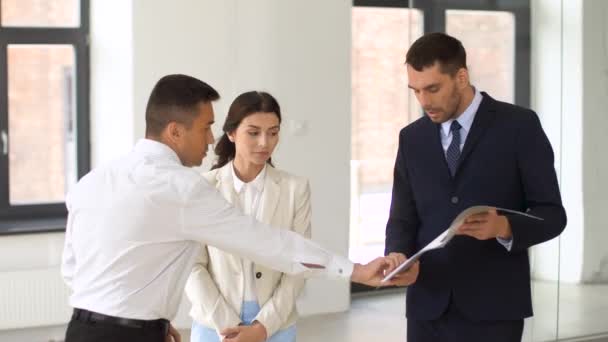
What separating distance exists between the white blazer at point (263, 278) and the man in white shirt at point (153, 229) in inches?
13.5

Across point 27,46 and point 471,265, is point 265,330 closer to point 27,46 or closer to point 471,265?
point 471,265

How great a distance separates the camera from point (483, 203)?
2.74 m

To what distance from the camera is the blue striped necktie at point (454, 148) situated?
2.80 meters

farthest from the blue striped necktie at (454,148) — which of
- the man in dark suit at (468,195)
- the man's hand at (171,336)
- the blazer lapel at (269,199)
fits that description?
the man's hand at (171,336)

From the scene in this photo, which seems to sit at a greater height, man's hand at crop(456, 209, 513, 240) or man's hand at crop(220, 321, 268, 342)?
man's hand at crop(456, 209, 513, 240)

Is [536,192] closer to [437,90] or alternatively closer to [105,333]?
[437,90]

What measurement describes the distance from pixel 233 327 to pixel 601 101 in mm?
3845

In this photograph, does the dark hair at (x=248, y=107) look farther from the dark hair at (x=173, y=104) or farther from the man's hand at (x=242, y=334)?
the man's hand at (x=242, y=334)

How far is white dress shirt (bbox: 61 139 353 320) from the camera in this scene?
2.42 metres

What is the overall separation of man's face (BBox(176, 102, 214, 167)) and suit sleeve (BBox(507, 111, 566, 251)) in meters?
0.82

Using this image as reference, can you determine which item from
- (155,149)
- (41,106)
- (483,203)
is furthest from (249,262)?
(41,106)

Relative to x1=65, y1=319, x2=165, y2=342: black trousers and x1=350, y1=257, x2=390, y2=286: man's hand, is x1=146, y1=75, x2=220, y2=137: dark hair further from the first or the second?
x1=350, y1=257, x2=390, y2=286: man's hand

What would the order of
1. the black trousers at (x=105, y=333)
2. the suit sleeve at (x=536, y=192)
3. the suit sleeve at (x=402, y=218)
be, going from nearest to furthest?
1. the black trousers at (x=105, y=333)
2. the suit sleeve at (x=536, y=192)
3. the suit sleeve at (x=402, y=218)

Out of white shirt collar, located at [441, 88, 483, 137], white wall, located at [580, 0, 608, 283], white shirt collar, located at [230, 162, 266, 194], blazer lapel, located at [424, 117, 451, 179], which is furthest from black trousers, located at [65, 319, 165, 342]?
white wall, located at [580, 0, 608, 283]
